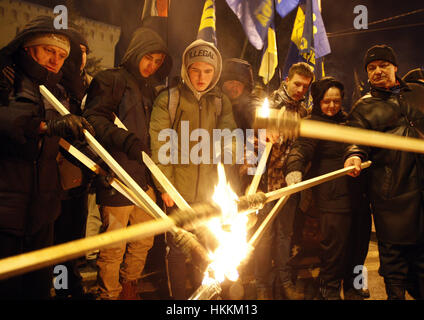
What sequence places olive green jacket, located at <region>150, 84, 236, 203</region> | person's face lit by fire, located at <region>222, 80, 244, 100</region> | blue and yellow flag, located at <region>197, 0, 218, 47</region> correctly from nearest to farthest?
olive green jacket, located at <region>150, 84, 236, 203</region>
person's face lit by fire, located at <region>222, 80, 244, 100</region>
blue and yellow flag, located at <region>197, 0, 218, 47</region>

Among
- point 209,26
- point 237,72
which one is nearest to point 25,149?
point 237,72

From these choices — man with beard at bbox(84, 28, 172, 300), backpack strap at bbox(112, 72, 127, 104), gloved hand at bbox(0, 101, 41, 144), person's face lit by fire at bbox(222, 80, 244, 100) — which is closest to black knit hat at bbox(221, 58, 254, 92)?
person's face lit by fire at bbox(222, 80, 244, 100)

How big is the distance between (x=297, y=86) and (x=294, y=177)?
1.48 m

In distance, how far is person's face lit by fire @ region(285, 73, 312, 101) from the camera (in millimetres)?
3959

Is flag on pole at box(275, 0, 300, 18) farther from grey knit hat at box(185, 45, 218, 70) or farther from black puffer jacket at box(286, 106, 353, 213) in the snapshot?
grey knit hat at box(185, 45, 218, 70)

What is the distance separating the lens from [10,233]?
2486 millimetres

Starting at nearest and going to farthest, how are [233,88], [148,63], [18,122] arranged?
[18,122] < [148,63] < [233,88]

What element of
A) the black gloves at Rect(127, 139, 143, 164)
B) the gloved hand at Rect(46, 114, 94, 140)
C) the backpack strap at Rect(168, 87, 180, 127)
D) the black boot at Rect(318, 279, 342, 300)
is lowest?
the black boot at Rect(318, 279, 342, 300)

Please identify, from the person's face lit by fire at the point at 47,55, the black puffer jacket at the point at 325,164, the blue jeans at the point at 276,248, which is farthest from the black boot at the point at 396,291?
the person's face lit by fire at the point at 47,55

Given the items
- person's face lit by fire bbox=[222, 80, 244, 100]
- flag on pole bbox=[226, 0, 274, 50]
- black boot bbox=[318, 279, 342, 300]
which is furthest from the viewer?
flag on pole bbox=[226, 0, 274, 50]

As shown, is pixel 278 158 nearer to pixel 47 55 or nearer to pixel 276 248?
pixel 276 248

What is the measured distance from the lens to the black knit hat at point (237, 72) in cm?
478

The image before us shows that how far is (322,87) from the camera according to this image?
388cm

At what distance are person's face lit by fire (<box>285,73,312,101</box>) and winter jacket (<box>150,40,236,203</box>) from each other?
1.34 metres
